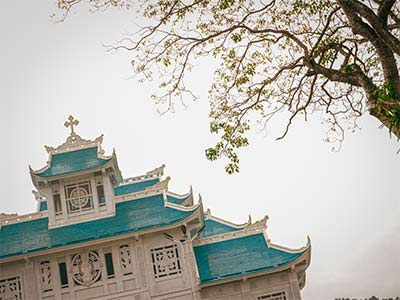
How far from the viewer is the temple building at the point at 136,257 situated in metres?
22.5

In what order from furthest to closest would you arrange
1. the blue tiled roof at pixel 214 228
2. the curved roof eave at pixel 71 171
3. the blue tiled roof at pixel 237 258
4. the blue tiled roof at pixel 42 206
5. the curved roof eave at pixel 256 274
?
the blue tiled roof at pixel 42 206
the blue tiled roof at pixel 214 228
the curved roof eave at pixel 71 171
the blue tiled roof at pixel 237 258
the curved roof eave at pixel 256 274

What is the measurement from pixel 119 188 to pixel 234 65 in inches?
632

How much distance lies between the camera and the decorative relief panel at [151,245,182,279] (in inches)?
894

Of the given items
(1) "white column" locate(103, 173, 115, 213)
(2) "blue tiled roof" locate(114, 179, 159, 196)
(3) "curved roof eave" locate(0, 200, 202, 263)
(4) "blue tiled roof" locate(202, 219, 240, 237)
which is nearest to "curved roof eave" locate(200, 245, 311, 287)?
(3) "curved roof eave" locate(0, 200, 202, 263)

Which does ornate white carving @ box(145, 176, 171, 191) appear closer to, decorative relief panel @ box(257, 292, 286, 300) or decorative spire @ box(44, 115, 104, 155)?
decorative spire @ box(44, 115, 104, 155)

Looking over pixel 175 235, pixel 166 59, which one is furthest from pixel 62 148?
pixel 166 59

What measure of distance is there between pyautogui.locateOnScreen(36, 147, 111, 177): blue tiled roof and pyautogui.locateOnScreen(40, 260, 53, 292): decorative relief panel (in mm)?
2789

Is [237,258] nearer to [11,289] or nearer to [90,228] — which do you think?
[90,228]

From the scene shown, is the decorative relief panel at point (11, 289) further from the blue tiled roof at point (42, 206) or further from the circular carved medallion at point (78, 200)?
the blue tiled roof at point (42, 206)

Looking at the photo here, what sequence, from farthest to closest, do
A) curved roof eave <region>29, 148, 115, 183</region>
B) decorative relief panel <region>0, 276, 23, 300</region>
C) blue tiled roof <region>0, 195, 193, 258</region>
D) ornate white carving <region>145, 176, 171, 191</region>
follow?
ornate white carving <region>145, 176, 171, 191</region>
curved roof eave <region>29, 148, 115, 183</region>
blue tiled roof <region>0, 195, 193, 258</region>
decorative relief panel <region>0, 276, 23, 300</region>

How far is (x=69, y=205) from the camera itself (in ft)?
79.0

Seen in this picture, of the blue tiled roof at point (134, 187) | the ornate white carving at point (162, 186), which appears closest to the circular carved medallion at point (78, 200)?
the ornate white carving at point (162, 186)

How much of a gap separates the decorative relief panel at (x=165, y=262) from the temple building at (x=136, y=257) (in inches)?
1.2

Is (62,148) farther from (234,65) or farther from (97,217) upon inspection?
(234,65)
